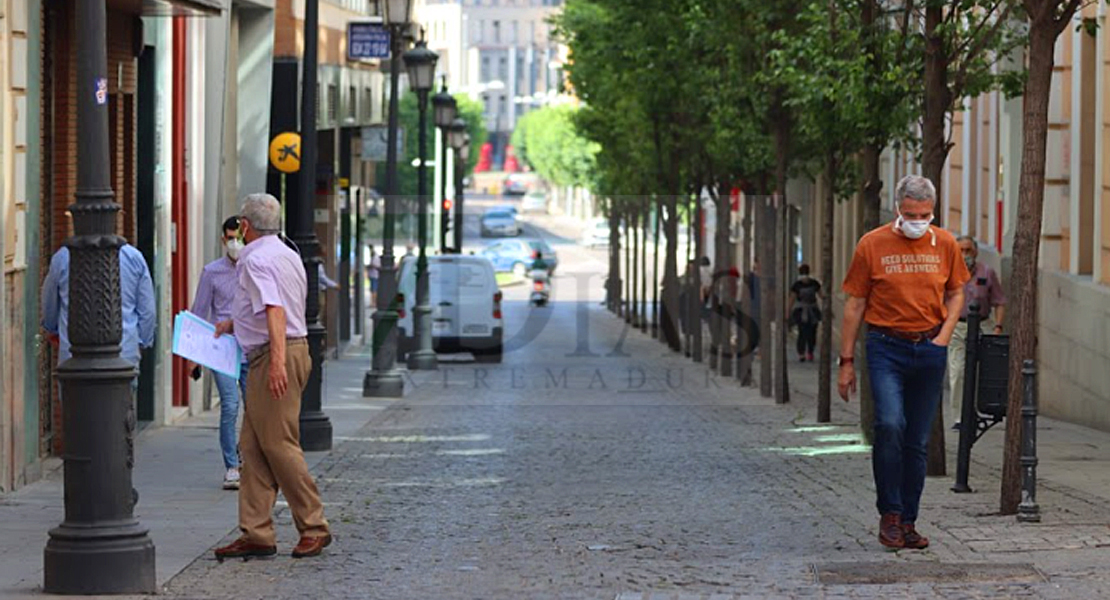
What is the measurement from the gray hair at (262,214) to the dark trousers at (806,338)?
94.7 feet

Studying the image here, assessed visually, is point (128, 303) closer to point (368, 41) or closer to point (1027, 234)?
point (1027, 234)

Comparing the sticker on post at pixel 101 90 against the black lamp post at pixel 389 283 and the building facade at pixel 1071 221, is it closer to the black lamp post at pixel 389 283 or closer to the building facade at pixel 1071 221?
the building facade at pixel 1071 221

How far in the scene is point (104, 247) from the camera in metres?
10.4

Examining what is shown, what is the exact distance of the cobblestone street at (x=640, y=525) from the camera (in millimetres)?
10516

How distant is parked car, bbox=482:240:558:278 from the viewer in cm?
9562

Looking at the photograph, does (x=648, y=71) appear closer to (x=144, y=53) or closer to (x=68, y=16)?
(x=144, y=53)

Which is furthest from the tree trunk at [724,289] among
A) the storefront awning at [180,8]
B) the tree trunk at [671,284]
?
the storefront awning at [180,8]

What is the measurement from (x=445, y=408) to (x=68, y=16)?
376 inches

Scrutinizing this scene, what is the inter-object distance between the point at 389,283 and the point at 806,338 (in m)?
10.2

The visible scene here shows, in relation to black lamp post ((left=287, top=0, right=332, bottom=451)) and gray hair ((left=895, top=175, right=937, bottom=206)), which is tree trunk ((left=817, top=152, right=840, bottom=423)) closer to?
black lamp post ((left=287, top=0, right=332, bottom=451))

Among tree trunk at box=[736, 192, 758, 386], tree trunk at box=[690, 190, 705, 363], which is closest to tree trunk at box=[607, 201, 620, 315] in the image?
tree trunk at box=[690, 190, 705, 363]

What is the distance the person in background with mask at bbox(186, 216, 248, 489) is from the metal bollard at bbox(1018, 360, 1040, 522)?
443 cm

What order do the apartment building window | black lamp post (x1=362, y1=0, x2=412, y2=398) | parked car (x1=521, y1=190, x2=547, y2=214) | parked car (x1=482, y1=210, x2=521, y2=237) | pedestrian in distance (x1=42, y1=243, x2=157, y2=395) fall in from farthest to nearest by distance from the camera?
parked car (x1=521, y1=190, x2=547, y2=214), parked car (x1=482, y1=210, x2=521, y2=237), the apartment building window, black lamp post (x1=362, y1=0, x2=412, y2=398), pedestrian in distance (x1=42, y1=243, x2=157, y2=395)

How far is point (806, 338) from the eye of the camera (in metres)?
40.5
